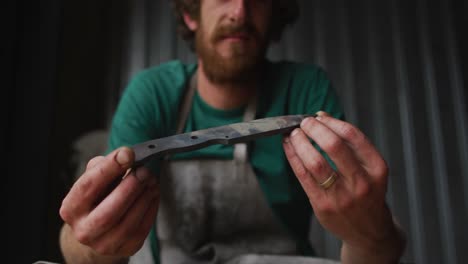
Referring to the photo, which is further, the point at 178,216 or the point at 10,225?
the point at 10,225

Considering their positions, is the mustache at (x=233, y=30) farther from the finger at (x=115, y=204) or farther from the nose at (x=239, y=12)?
the finger at (x=115, y=204)

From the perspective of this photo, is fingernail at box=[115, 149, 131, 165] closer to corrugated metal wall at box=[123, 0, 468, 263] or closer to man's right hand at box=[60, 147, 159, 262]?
man's right hand at box=[60, 147, 159, 262]

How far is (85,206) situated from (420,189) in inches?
24.7

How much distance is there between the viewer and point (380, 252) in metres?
0.50

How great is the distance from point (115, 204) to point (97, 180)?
37 mm

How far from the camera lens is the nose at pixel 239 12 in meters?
0.69

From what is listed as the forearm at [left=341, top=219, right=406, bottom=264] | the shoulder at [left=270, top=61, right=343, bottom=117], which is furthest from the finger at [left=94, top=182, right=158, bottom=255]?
the shoulder at [left=270, top=61, right=343, bottom=117]

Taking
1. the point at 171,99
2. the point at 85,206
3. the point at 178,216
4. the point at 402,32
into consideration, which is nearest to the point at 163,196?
the point at 178,216

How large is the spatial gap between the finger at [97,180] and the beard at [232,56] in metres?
0.36

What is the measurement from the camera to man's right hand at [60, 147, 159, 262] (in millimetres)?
417

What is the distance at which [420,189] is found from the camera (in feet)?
2.35

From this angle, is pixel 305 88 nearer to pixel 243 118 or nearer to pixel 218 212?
pixel 243 118

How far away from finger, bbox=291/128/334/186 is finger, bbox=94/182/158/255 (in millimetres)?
195

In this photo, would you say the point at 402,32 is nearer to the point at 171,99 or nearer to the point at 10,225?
the point at 171,99
